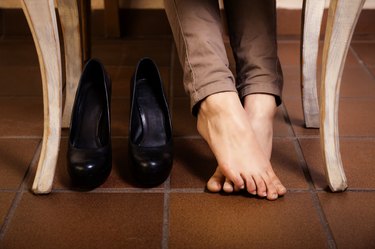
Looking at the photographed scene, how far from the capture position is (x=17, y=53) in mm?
1636

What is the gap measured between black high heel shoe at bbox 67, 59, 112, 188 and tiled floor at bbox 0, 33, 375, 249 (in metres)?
0.05

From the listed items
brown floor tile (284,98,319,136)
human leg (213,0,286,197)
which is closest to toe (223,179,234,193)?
human leg (213,0,286,197)

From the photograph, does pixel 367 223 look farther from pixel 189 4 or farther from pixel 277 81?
pixel 189 4

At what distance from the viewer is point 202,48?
0.87 metres

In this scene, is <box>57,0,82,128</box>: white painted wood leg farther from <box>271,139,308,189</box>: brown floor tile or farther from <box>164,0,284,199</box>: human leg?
<box>271,139,308,189</box>: brown floor tile

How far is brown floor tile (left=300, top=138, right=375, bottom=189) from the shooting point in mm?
941

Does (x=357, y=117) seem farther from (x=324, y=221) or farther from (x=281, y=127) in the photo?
(x=324, y=221)

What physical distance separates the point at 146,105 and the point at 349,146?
0.45 meters

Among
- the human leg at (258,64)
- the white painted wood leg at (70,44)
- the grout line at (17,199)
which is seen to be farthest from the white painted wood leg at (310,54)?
the grout line at (17,199)

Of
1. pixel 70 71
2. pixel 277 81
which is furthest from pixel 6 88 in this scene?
pixel 277 81

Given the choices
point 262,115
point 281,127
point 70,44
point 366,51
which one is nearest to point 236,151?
point 262,115

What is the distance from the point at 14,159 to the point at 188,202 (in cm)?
39

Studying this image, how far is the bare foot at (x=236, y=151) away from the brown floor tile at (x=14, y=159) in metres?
0.37

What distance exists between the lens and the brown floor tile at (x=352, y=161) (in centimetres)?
94
